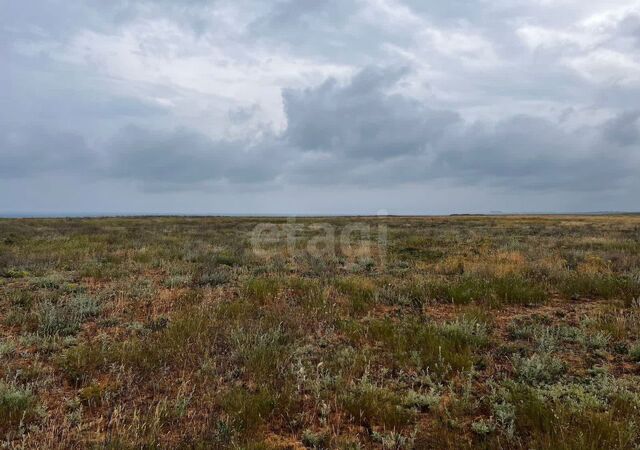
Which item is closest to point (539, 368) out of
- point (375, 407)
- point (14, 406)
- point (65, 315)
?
point (375, 407)

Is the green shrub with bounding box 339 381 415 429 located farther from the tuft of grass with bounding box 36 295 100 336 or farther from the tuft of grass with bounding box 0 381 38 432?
the tuft of grass with bounding box 36 295 100 336

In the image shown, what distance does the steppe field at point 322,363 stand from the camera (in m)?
4.03

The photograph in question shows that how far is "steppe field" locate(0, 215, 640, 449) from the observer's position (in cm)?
403

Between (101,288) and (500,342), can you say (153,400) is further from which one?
(101,288)

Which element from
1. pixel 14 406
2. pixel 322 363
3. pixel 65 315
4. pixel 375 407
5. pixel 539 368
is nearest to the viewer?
pixel 14 406

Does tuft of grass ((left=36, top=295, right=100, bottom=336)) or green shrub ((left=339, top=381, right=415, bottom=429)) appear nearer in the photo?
green shrub ((left=339, top=381, right=415, bottom=429))

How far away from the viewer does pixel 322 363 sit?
217 inches

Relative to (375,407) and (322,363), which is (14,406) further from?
(375,407)

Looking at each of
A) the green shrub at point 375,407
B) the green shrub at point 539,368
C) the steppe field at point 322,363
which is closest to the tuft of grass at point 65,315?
the steppe field at point 322,363

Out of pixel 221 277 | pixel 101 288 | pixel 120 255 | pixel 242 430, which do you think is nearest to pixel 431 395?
pixel 242 430

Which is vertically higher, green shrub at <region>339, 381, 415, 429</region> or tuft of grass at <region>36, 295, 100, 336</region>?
tuft of grass at <region>36, 295, 100, 336</region>

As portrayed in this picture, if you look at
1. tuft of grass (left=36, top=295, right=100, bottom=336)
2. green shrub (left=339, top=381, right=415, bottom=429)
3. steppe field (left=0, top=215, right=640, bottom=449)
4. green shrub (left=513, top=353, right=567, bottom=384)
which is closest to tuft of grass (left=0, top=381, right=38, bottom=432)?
steppe field (left=0, top=215, right=640, bottom=449)

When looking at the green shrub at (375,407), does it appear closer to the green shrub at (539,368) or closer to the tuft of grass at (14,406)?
the green shrub at (539,368)

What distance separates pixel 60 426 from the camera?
4.11 m
